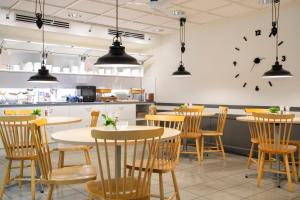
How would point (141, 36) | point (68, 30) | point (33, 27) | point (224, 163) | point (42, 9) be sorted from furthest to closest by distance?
Answer: 1. point (141, 36)
2. point (68, 30)
3. point (33, 27)
4. point (42, 9)
5. point (224, 163)

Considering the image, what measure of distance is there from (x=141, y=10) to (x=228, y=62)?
7.53ft

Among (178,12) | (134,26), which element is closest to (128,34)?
(134,26)

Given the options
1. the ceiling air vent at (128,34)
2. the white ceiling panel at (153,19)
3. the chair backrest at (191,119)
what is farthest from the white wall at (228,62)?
the chair backrest at (191,119)

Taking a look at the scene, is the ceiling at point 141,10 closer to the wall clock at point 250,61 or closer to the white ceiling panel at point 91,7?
the white ceiling panel at point 91,7

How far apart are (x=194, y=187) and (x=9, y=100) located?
4902mm

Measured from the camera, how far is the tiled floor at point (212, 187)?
341 centimetres

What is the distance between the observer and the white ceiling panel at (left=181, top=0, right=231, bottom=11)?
5.26m

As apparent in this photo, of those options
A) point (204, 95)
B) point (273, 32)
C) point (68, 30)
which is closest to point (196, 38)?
point (204, 95)

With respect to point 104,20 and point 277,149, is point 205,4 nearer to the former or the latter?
point 104,20

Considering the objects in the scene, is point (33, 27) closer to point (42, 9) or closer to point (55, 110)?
point (42, 9)

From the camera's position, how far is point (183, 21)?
21.1 feet

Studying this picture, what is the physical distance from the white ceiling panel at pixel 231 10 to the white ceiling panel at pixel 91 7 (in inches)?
85.8

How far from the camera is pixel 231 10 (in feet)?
19.0

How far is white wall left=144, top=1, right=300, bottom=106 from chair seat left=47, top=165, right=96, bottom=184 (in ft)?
14.0
